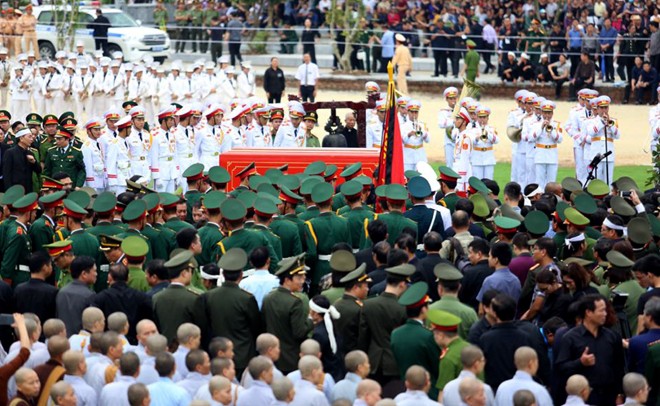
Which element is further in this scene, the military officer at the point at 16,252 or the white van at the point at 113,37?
the white van at the point at 113,37

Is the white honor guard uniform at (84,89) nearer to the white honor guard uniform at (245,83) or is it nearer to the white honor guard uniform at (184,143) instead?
the white honor guard uniform at (245,83)

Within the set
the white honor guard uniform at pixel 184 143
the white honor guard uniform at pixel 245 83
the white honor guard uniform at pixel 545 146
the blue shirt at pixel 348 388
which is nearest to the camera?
the blue shirt at pixel 348 388

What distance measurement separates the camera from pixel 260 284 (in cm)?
1123

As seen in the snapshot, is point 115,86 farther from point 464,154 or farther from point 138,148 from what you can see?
point 464,154

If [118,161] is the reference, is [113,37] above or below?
above

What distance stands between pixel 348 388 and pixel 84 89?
2125 cm

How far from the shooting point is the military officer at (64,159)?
61.6ft

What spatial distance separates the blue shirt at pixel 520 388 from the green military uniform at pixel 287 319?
2.08 meters

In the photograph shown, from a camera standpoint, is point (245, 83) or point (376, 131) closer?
point (376, 131)

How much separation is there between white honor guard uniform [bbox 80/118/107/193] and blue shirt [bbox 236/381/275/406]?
10716 mm

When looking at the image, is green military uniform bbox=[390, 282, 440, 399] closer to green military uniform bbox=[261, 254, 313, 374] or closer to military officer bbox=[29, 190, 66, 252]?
green military uniform bbox=[261, 254, 313, 374]

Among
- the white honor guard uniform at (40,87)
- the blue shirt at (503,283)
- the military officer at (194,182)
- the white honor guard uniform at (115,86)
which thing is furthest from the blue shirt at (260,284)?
the white honor guard uniform at (40,87)

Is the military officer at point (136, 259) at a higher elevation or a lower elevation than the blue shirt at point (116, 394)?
higher

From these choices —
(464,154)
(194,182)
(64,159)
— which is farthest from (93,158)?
(464,154)
